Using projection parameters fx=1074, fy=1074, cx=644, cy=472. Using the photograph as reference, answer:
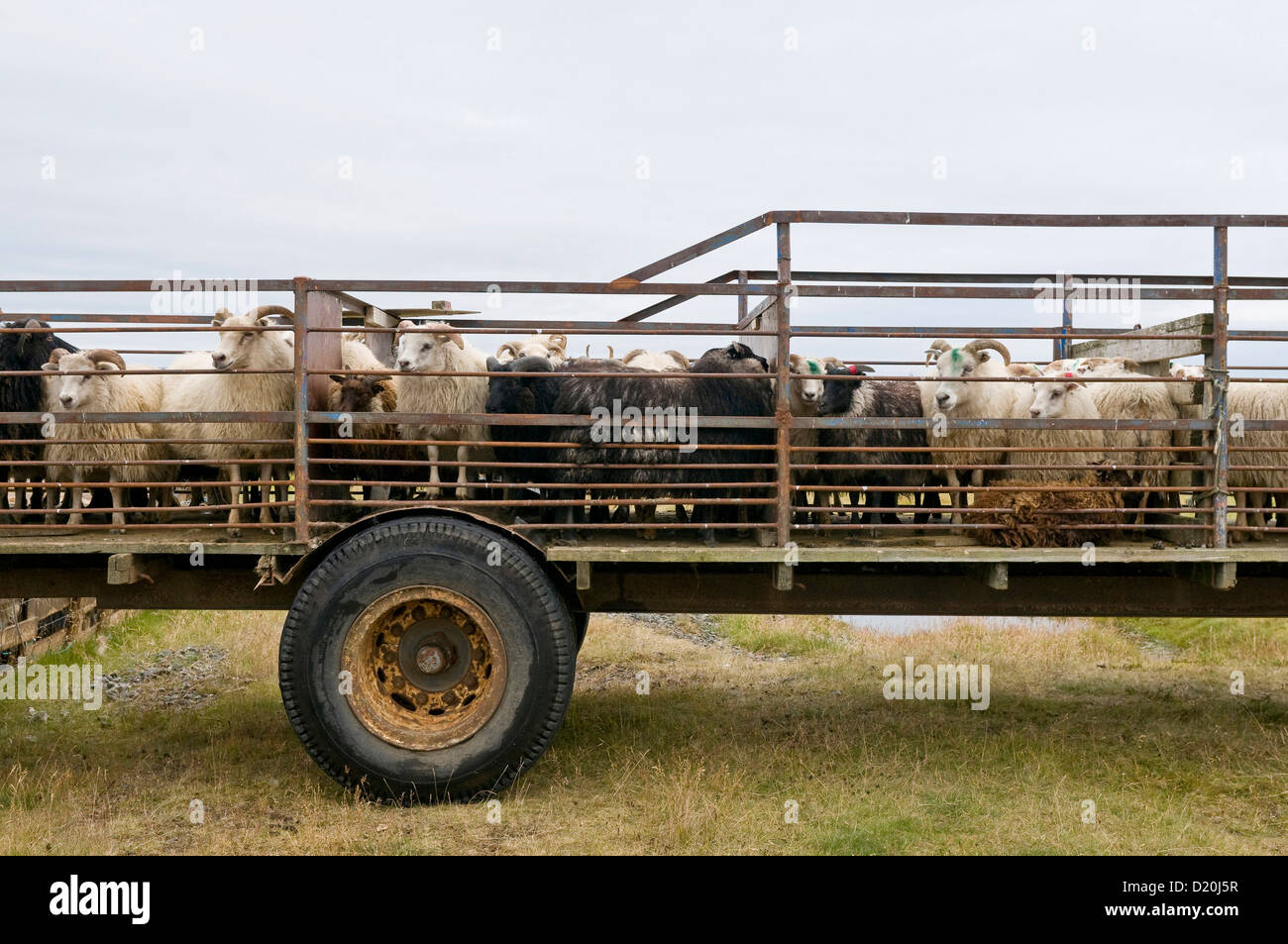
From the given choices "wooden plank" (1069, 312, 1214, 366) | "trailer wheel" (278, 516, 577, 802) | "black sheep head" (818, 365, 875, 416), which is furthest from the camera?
"black sheep head" (818, 365, 875, 416)

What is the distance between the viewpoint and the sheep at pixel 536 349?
9195 mm

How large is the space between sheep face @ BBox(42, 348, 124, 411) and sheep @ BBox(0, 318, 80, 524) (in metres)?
0.22

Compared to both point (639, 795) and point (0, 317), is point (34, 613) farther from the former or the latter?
point (639, 795)

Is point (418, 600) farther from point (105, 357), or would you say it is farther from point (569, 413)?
point (105, 357)

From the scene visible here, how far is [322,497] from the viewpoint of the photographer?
286 inches

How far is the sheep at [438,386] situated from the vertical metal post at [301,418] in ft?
4.58

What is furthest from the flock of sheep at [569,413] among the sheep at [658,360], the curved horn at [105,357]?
the sheep at [658,360]

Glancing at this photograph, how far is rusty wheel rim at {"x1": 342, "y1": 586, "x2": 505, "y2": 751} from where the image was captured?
6.26m

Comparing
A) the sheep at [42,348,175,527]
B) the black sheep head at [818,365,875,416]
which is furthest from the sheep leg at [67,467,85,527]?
the black sheep head at [818,365,875,416]

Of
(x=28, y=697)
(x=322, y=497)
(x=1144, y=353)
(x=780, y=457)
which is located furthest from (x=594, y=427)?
(x=28, y=697)

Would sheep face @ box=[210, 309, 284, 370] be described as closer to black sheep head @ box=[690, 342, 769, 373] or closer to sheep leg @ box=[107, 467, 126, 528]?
sheep leg @ box=[107, 467, 126, 528]

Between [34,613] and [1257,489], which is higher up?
[1257,489]

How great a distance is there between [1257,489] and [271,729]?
276 inches

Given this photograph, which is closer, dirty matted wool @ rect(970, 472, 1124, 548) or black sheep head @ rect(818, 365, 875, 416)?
dirty matted wool @ rect(970, 472, 1124, 548)
